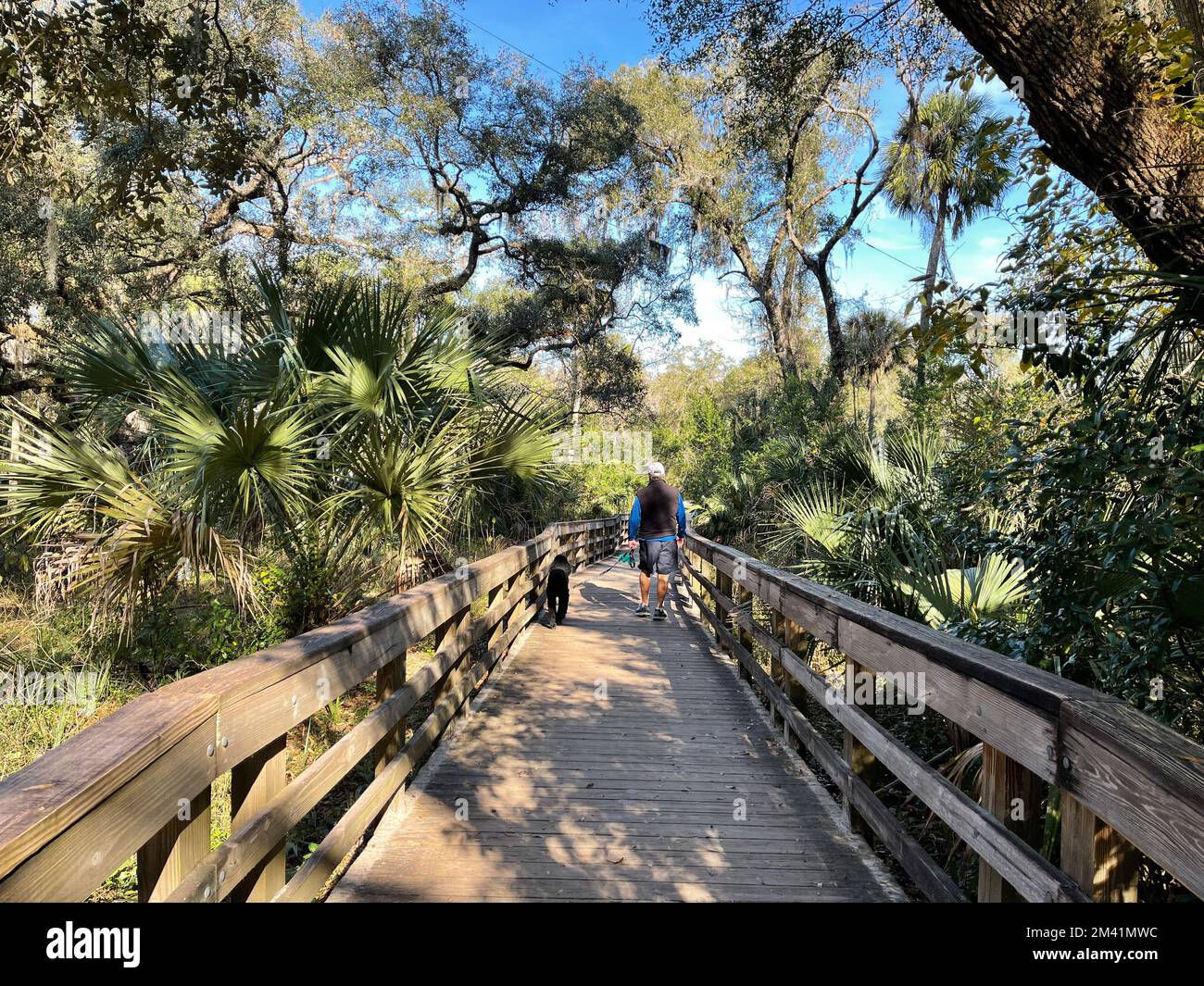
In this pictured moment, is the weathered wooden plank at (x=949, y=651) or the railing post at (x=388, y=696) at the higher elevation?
the weathered wooden plank at (x=949, y=651)

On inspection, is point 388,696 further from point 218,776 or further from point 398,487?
point 398,487

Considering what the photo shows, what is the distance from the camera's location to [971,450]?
5793mm

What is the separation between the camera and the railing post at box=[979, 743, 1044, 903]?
2.09m

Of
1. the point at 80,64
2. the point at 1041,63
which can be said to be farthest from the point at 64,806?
the point at 80,64

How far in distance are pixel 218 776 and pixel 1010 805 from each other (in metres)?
2.15

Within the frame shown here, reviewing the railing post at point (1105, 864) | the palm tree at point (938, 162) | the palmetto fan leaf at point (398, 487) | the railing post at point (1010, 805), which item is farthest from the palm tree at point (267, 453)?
the palm tree at point (938, 162)

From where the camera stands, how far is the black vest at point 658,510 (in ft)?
28.6

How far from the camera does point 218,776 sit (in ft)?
5.97

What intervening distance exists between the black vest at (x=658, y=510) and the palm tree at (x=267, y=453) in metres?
2.48

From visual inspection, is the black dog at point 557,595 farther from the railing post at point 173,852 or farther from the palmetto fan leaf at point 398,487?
the railing post at point 173,852

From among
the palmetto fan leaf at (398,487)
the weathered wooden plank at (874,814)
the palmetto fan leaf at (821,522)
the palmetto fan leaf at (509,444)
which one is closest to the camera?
the weathered wooden plank at (874,814)
